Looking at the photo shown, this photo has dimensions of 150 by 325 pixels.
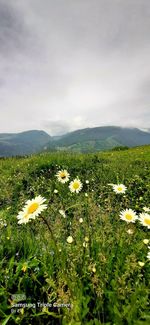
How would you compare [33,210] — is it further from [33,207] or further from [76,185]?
[76,185]

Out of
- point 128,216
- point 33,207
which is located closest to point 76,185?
point 128,216

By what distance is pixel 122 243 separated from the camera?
335 centimetres

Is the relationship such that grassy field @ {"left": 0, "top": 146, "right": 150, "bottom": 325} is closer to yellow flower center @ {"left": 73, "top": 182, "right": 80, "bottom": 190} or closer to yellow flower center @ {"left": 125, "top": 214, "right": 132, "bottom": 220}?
yellow flower center @ {"left": 125, "top": 214, "right": 132, "bottom": 220}

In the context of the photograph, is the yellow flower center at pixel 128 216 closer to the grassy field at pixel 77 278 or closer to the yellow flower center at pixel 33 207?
the grassy field at pixel 77 278

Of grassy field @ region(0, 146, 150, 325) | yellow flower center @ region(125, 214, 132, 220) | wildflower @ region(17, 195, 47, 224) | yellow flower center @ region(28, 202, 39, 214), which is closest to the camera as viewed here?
grassy field @ region(0, 146, 150, 325)

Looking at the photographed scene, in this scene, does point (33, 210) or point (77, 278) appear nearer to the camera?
point (33, 210)

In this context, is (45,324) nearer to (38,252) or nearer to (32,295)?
(32,295)

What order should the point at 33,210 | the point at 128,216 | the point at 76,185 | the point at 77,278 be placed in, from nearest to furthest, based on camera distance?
the point at 33,210
the point at 77,278
the point at 128,216
the point at 76,185

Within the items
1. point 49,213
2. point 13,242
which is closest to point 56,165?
point 49,213

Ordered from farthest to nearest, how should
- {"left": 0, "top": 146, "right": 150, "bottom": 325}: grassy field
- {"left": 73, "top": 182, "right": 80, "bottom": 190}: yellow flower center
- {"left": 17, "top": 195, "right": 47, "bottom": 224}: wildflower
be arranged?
1. {"left": 73, "top": 182, "right": 80, "bottom": 190}: yellow flower center
2. {"left": 17, "top": 195, "right": 47, "bottom": 224}: wildflower
3. {"left": 0, "top": 146, "right": 150, "bottom": 325}: grassy field

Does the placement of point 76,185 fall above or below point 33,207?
above

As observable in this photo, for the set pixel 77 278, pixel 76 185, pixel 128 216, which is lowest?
pixel 77 278

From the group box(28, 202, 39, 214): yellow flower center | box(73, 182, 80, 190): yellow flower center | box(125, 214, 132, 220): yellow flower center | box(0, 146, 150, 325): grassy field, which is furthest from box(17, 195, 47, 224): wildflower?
box(73, 182, 80, 190): yellow flower center

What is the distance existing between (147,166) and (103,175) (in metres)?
2.58
